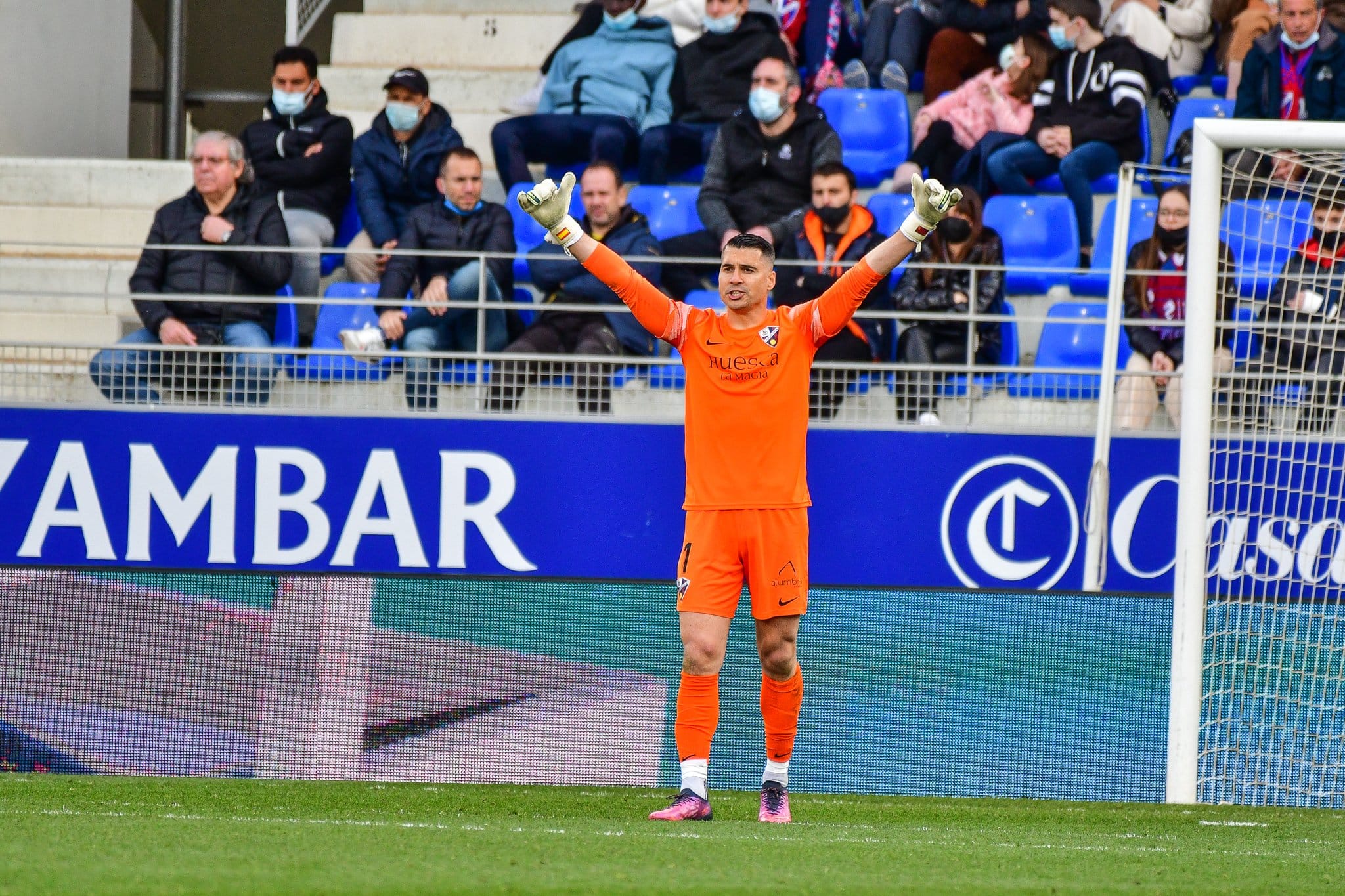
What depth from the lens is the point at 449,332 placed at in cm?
866

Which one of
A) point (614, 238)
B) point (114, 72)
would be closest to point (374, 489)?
point (614, 238)

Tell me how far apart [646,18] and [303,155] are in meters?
2.27

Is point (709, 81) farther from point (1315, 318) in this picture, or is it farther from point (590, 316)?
point (1315, 318)

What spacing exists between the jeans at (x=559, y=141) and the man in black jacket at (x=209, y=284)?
157 cm

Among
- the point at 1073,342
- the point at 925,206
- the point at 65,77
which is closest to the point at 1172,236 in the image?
the point at 1073,342

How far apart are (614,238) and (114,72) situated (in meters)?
5.75

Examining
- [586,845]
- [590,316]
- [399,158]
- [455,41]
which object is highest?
[455,41]

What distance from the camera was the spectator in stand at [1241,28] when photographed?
1008cm

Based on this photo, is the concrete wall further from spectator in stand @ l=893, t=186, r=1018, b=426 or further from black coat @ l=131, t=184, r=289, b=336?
spectator in stand @ l=893, t=186, r=1018, b=426

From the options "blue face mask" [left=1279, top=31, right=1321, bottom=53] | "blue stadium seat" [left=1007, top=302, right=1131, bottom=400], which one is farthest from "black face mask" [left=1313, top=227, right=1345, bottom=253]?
"blue face mask" [left=1279, top=31, right=1321, bottom=53]

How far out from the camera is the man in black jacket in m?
8.35

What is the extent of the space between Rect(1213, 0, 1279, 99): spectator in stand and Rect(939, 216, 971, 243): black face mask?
231 cm

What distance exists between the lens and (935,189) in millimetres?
5047

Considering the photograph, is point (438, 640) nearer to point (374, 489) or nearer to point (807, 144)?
point (374, 489)
